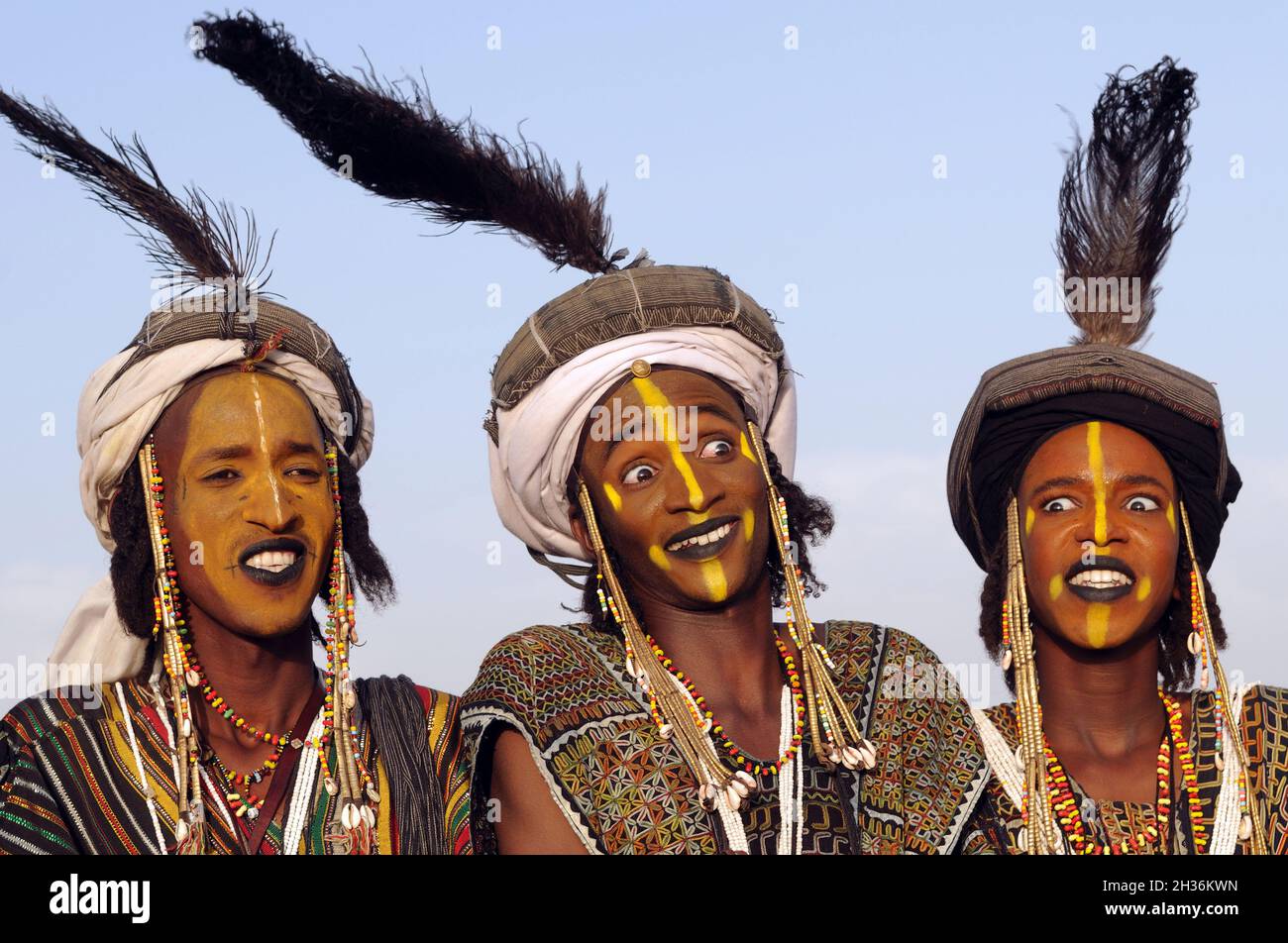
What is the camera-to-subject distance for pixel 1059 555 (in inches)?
263

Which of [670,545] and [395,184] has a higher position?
[395,184]

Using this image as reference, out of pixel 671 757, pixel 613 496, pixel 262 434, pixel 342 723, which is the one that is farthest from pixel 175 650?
pixel 671 757

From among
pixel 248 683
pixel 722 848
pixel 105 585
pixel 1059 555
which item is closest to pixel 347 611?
pixel 248 683

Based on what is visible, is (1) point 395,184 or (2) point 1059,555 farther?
(1) point 395,184

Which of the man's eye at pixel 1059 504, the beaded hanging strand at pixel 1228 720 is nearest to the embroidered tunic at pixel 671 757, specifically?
the man's eye at pixel 1059 504

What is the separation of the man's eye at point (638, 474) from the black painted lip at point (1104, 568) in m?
1.42

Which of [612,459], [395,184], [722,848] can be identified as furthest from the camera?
[395,184]

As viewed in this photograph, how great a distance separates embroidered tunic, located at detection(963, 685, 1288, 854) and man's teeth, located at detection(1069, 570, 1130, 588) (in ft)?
1.84

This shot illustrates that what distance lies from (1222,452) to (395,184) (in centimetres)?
300

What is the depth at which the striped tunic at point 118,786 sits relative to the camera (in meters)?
6.19

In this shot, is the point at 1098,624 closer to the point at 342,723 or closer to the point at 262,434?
the point at 342,723

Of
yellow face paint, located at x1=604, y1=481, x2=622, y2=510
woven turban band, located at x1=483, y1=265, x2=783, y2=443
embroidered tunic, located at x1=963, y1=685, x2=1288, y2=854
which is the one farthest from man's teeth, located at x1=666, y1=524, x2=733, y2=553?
embroidered tunic, located at x1=963, y1=685, x2=1288, y2=854

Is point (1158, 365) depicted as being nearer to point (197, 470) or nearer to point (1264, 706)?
point (1264, 706)

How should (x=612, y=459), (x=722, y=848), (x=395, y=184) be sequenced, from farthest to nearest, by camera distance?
(x=395, y=184), (x=612, y=459), (x=722, y=848)
